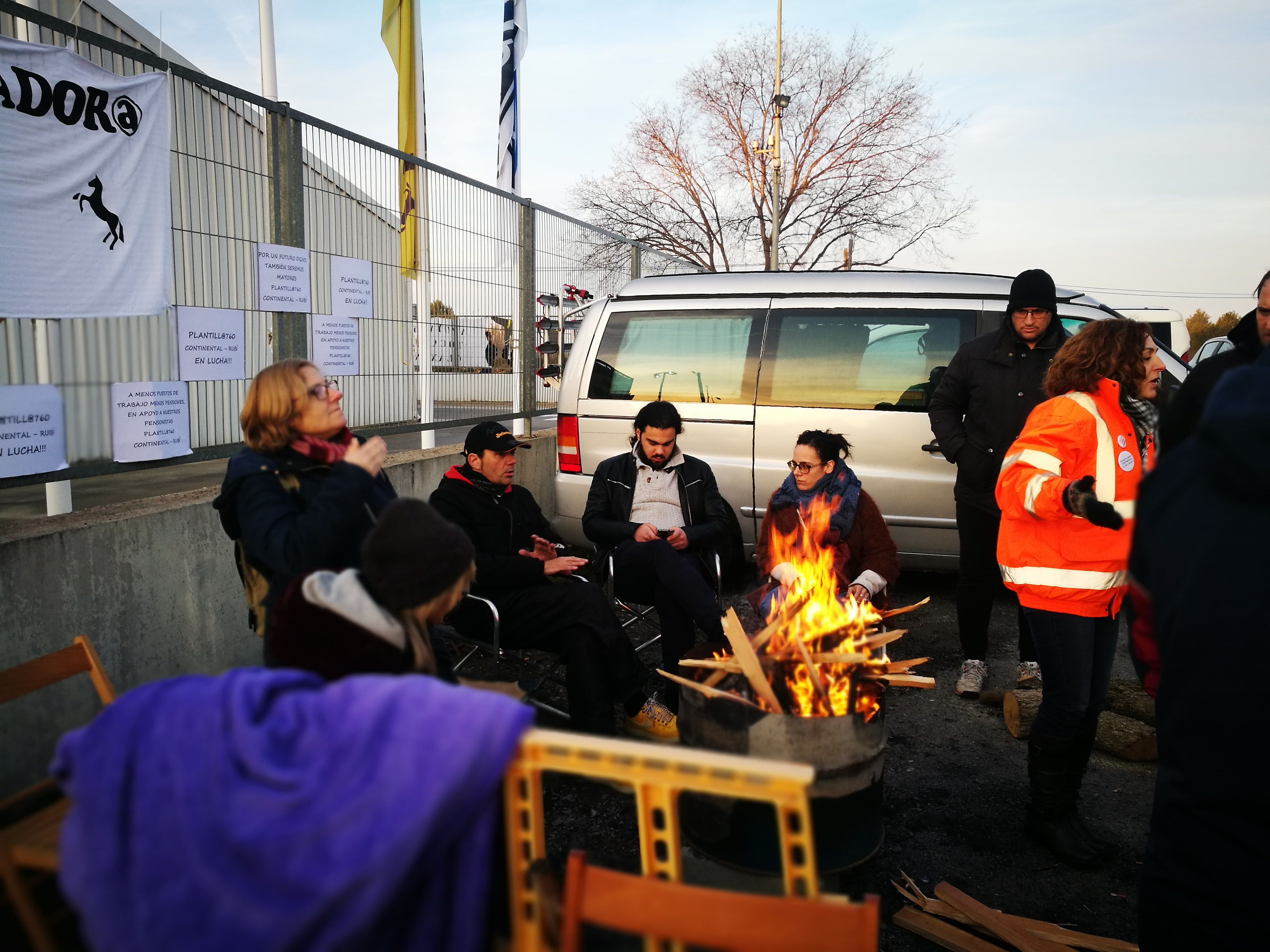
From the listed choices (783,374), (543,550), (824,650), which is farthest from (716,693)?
(783,374)

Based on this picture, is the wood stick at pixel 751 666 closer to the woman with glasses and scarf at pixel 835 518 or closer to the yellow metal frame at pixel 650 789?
the woman with glasses and scarf at pixel 835 518

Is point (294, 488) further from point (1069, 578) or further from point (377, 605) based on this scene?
point (1069, 578)

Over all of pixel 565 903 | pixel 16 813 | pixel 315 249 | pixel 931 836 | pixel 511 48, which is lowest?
pixel 931 836

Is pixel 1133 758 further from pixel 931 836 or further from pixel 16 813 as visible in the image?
pixel 16 813

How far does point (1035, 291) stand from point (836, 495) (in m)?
1.42

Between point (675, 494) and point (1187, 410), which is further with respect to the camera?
point (675, 494)

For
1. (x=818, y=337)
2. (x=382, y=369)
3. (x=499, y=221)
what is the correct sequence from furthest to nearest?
(x=499, y=221) < (x=818, y=337) < (x=382, y=369)

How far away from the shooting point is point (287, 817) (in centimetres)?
136

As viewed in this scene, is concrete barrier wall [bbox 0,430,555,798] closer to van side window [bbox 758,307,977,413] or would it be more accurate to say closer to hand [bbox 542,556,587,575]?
hand [bbox 542,556,587,575]

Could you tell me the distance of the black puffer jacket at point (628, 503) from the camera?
4.82 metres

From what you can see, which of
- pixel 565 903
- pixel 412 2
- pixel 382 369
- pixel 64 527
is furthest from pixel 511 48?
pixel 565 903

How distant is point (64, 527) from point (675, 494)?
9.60 feet

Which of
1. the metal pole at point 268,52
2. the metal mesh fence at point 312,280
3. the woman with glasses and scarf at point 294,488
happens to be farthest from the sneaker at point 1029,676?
the metal pole at point 268,52

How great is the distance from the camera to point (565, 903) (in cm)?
141
